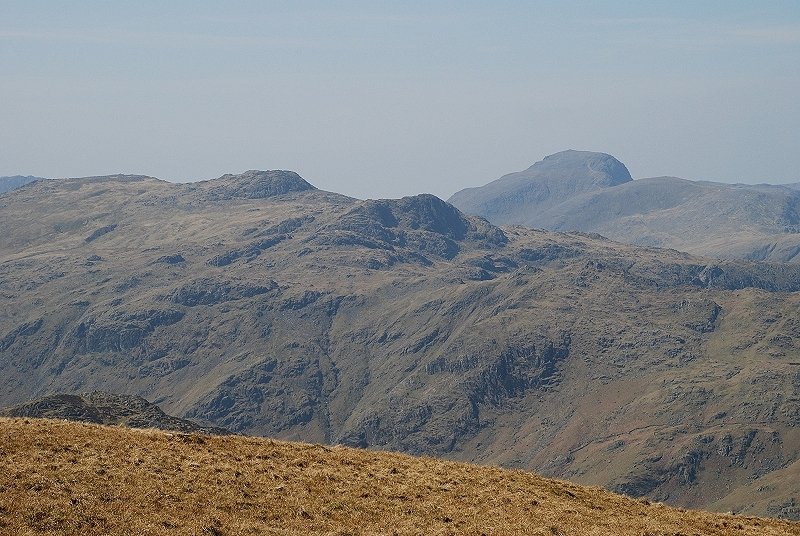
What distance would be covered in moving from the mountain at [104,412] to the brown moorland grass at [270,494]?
162ft

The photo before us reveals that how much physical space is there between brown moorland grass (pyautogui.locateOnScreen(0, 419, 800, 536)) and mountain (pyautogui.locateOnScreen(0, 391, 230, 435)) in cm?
4932

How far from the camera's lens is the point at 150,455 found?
42281 millimetres

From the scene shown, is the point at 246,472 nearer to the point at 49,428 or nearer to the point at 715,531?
the point at 49,428

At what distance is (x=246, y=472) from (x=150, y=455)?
4.91 metres

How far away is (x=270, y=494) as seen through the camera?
128ft

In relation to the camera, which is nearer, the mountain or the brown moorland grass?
the brown moorland grass

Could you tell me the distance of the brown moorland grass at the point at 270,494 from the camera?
34.9 m

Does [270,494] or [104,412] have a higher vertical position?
[270,494]

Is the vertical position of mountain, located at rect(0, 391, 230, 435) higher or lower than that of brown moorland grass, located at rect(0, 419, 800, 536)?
lower

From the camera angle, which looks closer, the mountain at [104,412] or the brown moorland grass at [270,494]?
the brown moorland grass at [270,494]

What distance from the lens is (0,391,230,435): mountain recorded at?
318 feet

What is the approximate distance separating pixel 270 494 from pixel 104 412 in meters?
73.5

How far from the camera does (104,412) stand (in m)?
106

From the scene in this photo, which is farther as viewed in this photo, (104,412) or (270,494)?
(104,412)
